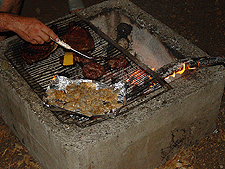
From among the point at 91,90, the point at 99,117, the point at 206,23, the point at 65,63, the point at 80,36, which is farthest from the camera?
the point at 206,23

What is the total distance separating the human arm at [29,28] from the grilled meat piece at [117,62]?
0.79 m

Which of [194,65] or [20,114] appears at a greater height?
[194,65]

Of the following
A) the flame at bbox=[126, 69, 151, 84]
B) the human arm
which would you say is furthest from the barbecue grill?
the human arm

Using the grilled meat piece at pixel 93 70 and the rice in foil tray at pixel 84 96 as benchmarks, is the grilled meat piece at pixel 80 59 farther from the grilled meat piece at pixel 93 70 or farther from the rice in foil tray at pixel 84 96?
the rice in foil tray at pixel 84 96

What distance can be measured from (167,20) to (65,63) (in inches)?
133

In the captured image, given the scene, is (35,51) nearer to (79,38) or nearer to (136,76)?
(79,38)

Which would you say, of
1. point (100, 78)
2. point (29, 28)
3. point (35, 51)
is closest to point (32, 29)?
point (29, 28)

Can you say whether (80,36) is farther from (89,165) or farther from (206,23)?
(206,23)

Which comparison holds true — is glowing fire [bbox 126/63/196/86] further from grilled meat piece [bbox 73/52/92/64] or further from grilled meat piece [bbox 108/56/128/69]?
grilled meat piece [bbox 73/52/92/64]

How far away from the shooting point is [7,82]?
382 centimetres

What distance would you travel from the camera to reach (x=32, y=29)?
12.6 feet

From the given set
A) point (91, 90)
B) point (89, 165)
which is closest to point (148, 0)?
point (91, 90)

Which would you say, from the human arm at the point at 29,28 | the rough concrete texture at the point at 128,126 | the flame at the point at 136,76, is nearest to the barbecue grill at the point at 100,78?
the flame at the point at 136,76

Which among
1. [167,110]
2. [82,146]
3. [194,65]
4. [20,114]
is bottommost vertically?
[20,114]
